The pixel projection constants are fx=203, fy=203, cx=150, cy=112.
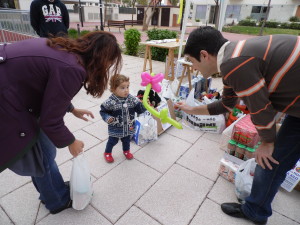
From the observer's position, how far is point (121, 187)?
2.05m

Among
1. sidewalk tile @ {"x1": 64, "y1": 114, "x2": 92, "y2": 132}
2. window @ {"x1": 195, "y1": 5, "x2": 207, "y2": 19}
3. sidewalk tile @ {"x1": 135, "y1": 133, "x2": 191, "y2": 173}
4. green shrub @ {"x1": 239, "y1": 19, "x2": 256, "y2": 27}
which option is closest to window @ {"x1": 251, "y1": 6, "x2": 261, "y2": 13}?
green shrub @ {"x1": 239, "y1": 19, "x2": 256, "y2": 27}

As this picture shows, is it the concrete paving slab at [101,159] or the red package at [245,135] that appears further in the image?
the concrete paving slab at [101,159]

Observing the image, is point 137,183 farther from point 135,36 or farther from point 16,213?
point 135,36

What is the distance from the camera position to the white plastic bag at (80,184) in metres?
1.62

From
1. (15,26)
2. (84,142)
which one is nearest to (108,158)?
(84,142)

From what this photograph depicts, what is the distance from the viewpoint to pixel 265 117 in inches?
45.0

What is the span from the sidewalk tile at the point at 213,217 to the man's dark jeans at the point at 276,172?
4.9 inches

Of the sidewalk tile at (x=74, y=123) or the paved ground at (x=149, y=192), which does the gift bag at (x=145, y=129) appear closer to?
the paved ground at (x=149, y=192)

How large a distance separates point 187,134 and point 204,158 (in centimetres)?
59

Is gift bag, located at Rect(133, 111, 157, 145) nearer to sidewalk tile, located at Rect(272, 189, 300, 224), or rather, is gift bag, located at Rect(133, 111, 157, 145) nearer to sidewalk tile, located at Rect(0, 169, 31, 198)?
sidewalk tile, located at Rect(0, 169, 31, 198)

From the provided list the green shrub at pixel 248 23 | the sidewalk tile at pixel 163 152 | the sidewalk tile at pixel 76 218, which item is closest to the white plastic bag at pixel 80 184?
the sidewalk tile at pixel 76 218

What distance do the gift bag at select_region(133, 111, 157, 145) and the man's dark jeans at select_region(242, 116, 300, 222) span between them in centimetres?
141

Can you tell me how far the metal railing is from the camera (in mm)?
7492

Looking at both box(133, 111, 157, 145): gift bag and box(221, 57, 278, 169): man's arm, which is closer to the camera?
box(221, 57, 278, 169): man's arm
